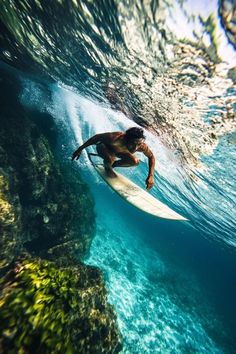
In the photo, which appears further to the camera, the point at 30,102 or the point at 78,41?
the point at 30,102

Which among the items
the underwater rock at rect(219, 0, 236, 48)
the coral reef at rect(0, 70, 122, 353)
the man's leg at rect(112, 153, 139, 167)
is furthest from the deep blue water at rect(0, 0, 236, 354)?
the coral reef at rect(0, 70, 122, 353)

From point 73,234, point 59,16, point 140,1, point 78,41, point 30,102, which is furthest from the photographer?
point 30,102

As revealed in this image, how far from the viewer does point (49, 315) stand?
4.68 metres

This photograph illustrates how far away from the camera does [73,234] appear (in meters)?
14.7

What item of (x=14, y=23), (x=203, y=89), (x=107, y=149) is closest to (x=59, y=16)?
(x=14, y=23)

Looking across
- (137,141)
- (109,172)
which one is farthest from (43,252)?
(137,141)

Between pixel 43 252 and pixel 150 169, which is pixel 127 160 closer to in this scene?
pixel 150 169

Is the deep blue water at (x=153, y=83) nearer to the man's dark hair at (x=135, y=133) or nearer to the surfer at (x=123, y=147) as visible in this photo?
the man's dark hair at (x=135, y=133)

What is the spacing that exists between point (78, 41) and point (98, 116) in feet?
37.5

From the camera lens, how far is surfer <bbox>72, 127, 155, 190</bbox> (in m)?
6.68

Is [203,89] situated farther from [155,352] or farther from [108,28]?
[155,352]

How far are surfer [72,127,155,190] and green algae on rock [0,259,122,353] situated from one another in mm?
3600

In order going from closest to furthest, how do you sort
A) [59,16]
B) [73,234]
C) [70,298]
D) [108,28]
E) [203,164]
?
1. [70,298]
2. [108,28]
3. [59,16]
4. [203,164]
5. [73,234]

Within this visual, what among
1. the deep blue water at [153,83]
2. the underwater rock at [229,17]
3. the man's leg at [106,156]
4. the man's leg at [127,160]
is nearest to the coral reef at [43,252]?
the man's leg at [106,156]
